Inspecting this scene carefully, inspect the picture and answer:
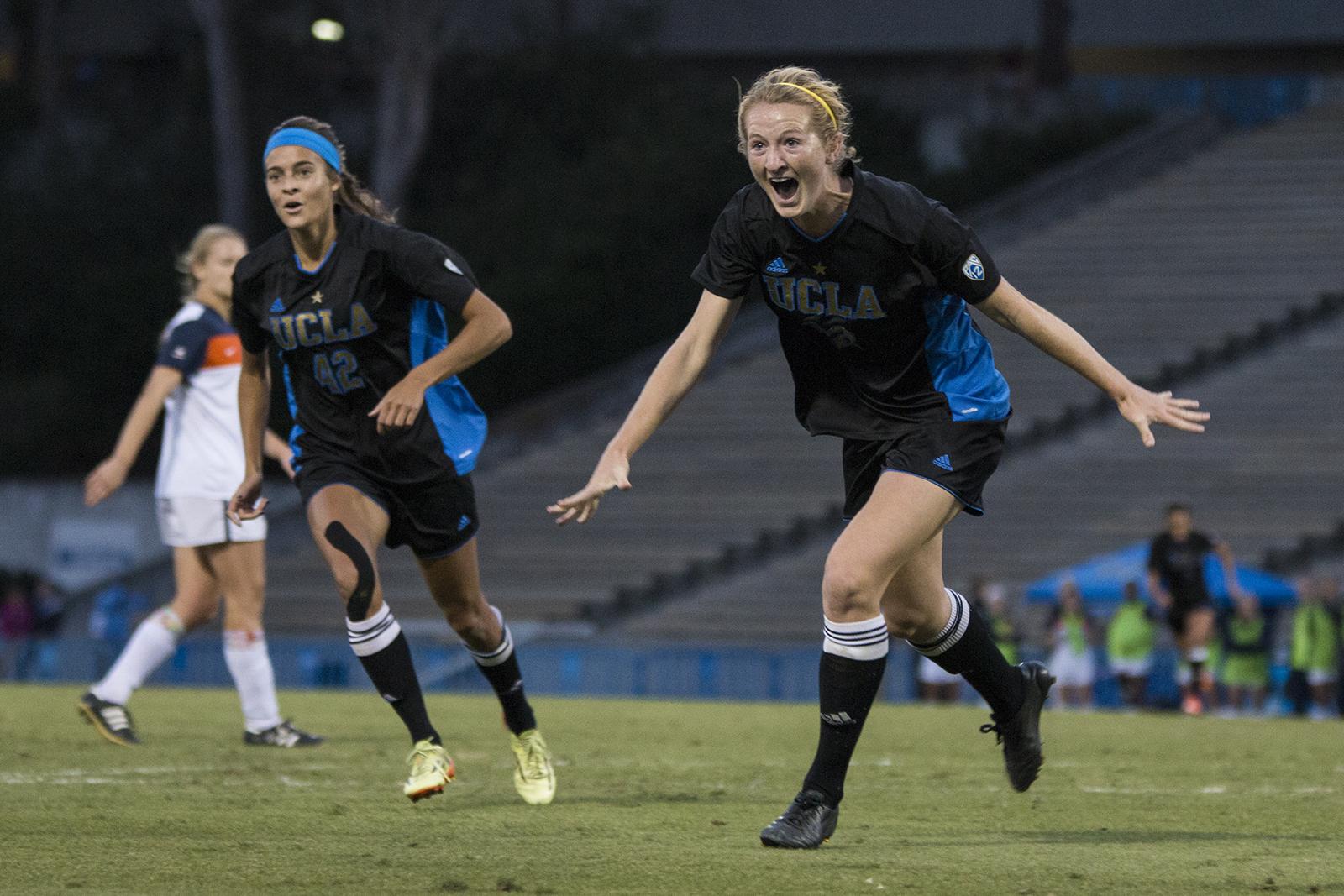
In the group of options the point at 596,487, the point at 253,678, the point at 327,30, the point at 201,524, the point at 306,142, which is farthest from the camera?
the point at 327,30

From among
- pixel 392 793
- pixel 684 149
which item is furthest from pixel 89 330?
pixel 392 793

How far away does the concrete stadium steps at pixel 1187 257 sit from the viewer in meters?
26.0

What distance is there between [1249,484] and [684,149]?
1205cm

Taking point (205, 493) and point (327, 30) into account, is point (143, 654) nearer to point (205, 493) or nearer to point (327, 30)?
point (205, 493)

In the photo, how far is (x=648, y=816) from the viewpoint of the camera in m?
6.38

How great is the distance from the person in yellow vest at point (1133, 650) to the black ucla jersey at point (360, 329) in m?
11.7

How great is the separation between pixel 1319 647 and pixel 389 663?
12790 millimetres

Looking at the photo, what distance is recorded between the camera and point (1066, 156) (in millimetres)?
31969

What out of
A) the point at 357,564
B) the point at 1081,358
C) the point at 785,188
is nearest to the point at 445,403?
the point at 357,564

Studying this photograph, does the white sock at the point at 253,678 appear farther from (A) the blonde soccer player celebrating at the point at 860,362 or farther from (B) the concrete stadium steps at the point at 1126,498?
(B) the concrete stadium steps at the point at 1126,498

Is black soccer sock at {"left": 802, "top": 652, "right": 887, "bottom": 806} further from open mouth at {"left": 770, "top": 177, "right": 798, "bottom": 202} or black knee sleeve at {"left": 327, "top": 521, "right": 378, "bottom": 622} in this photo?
black knee sleeve at {"left": 327, "top": 521, "right": 378, "bottom": 622}

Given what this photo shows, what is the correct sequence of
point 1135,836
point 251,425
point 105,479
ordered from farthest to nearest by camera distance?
point 105,479 → point 251,425 → point 1135,836

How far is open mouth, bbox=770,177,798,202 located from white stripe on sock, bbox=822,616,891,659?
1271 millimetres

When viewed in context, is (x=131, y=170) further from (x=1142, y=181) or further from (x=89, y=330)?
(x=1142, y=181)
